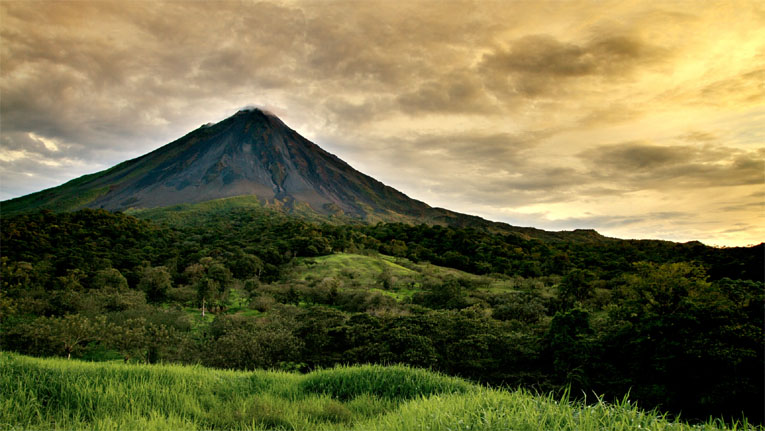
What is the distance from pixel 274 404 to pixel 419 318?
21.4m

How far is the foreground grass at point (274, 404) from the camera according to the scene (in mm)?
3771

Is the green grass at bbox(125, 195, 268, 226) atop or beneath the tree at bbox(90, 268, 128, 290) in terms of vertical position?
atop

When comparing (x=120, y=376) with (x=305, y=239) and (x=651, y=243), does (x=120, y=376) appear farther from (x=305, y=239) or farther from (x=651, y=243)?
(x=651, y=243)

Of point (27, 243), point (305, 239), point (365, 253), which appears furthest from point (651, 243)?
point (27, 243)

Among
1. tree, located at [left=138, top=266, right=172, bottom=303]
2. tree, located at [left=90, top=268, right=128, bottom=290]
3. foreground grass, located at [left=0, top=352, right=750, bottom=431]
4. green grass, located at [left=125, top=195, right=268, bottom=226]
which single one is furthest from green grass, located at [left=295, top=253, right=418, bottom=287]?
green grass, located at [left=125, top=195, right=268, bottom=226]

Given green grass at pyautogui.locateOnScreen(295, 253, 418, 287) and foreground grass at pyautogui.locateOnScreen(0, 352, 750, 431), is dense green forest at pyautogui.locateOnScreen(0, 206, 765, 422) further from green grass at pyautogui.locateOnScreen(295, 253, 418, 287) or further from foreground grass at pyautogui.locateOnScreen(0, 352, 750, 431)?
foreground grass at pyautogui.locateOnScreen(0, 352, 750, 431)

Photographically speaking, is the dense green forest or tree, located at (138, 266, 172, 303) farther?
tree, located at (138, 266, 172, 303)

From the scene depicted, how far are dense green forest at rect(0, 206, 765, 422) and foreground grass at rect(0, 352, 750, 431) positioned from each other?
3.65 m

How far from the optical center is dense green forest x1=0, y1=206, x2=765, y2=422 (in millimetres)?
17109

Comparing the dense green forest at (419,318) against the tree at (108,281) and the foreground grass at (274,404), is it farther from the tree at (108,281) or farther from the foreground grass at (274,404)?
the foreground grass at (274,404)

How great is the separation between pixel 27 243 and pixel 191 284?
46405mm

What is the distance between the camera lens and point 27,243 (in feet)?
260

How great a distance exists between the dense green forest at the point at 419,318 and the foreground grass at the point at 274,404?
3.65 meters

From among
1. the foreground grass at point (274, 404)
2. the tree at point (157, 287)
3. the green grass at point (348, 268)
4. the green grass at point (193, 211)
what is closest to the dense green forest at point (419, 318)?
the tree at point (157, 287)
